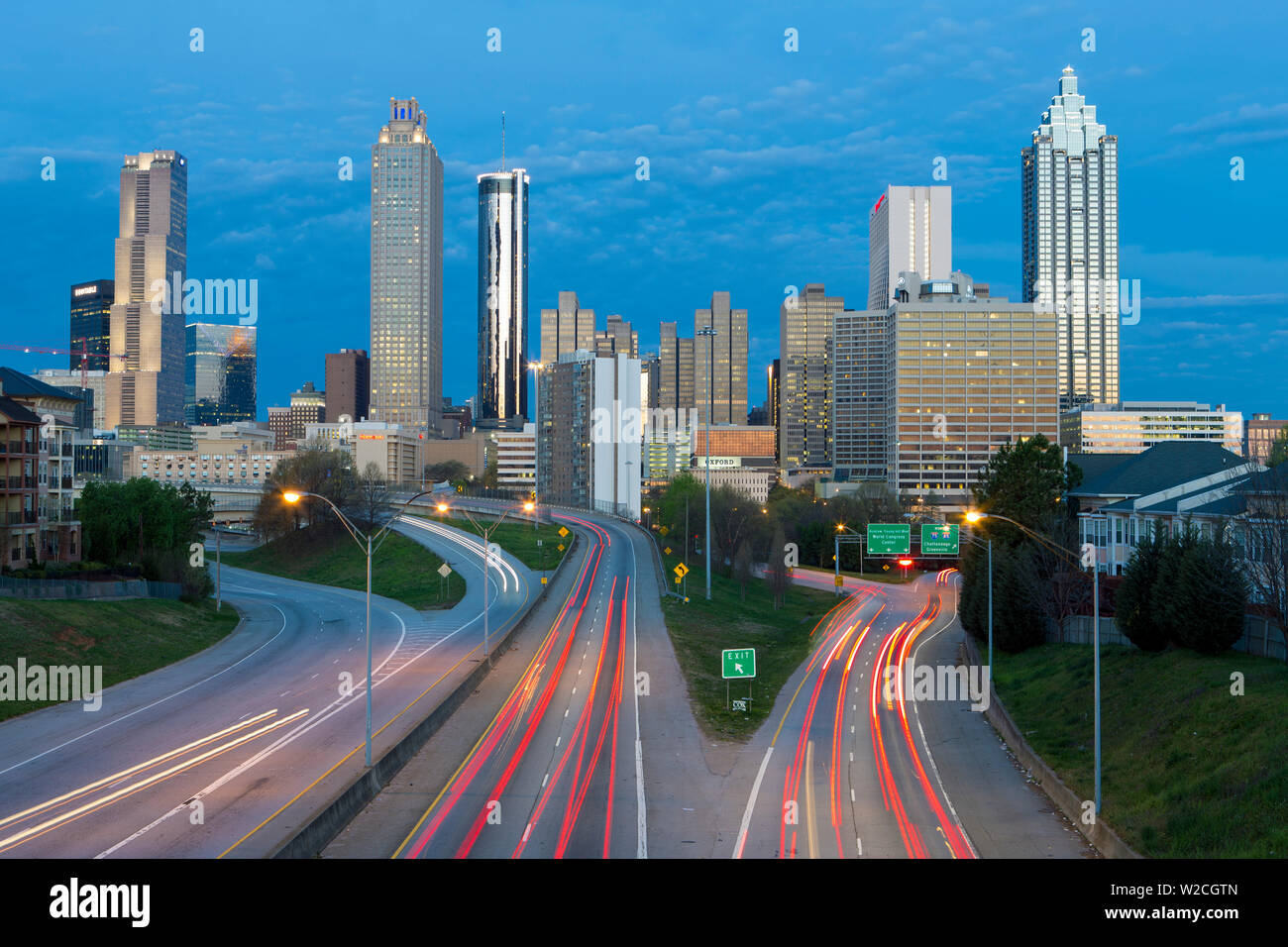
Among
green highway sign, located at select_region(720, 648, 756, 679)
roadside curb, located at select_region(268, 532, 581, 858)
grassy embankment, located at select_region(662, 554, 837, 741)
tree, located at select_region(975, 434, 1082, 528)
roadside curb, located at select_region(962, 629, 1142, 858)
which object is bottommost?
grassy embankment, located at select_region(662, 554, 837, 741)

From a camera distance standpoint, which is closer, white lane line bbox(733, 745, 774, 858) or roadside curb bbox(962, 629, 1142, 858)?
white lane line bbox(733, 745, 774, 858)

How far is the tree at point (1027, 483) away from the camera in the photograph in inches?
2591

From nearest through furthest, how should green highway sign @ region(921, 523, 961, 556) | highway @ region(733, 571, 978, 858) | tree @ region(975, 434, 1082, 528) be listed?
highway @ region(733, 571, 978, 858) → tree @ region(975, 434, 1082, 528) → green highway sign @ region(921, 523, 961, 556)

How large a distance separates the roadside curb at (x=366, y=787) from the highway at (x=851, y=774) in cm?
985

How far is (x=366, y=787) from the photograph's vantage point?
92.2 feet

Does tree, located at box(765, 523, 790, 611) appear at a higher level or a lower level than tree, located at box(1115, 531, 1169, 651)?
lower

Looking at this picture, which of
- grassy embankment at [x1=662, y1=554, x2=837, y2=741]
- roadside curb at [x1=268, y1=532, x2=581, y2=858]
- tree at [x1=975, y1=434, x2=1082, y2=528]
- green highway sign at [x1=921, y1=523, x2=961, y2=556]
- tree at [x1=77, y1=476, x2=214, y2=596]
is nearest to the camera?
roadside curb at [x1=268, y1=532, x2=581, y2=858]

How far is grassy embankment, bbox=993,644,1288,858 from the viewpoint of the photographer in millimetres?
24000

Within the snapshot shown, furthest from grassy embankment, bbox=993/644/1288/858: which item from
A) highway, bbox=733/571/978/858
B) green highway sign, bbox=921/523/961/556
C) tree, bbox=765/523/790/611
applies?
tree, bbox=765/523/790/611

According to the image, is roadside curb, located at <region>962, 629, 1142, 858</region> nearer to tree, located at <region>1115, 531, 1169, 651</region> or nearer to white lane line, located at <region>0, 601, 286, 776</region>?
tree, located at <region>1115, 531, 1169, 651</region>

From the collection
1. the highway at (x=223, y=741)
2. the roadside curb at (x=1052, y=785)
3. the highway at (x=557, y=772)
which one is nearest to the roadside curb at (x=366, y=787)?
the highway at (x=223, y=741)

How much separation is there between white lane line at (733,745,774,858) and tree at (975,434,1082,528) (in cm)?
3549

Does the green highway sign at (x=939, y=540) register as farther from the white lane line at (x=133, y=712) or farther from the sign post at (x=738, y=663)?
the white lane line at (x=133, y=712)
